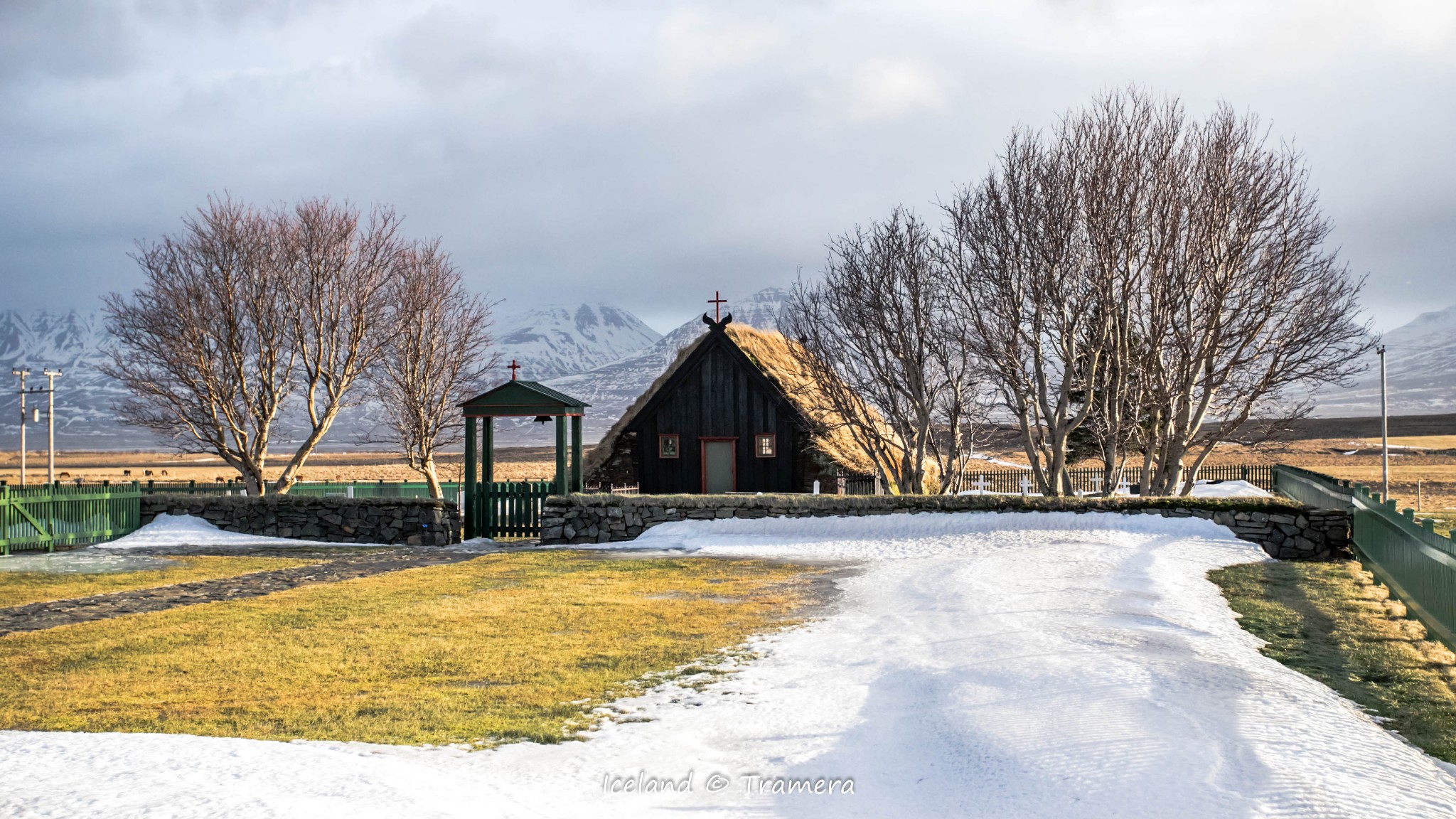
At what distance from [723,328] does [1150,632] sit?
21.9 m

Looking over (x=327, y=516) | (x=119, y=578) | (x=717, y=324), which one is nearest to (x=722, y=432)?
(x=717, y=324)

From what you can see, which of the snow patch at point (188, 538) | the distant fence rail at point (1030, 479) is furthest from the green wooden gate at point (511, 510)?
the distant fence rail at point (1030, 479)

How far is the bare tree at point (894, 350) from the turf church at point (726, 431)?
218cm

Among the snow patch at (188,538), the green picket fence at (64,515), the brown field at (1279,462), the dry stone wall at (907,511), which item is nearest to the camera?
the dry stone wall at (907,511)

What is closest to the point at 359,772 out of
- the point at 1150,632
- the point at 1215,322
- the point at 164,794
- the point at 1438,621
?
the point at 164,794

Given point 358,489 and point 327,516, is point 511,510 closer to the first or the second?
point 327,516

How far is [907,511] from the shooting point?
22484 mm

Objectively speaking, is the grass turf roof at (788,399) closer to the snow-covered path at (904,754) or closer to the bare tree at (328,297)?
the bare tree at (328,297)

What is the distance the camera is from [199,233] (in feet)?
93.9

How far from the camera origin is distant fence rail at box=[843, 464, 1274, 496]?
103ft

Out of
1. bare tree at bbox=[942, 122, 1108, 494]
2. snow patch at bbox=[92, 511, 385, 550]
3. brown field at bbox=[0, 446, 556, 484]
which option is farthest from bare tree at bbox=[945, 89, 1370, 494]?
brown field at bbox=[0, 446, 556, 484]

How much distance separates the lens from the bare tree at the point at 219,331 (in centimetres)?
2833

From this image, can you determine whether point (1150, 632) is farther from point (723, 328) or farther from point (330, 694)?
point (723, 328)

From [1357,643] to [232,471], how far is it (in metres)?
132
